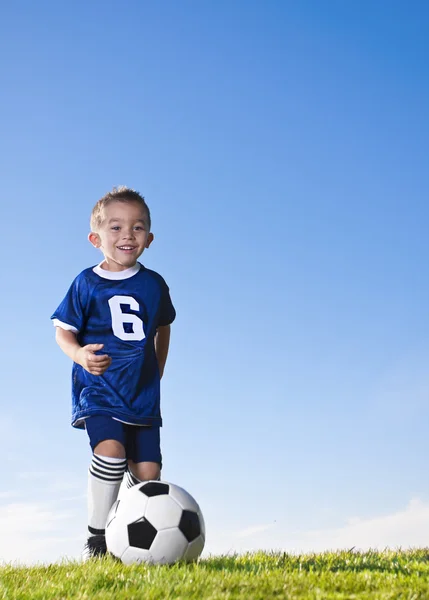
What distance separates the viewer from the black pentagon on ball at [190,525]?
17.8 ft

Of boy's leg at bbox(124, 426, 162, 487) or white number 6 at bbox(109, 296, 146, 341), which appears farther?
white number 6 at bbox(109, 296, 146, 341)

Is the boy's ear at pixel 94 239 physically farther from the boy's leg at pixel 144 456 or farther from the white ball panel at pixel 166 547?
the white ball panel at pixel 166 547

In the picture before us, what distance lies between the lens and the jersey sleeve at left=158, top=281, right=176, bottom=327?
23.3ft

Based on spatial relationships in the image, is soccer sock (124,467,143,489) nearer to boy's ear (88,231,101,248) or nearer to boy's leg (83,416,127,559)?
boy's leg (83,416,127,559)

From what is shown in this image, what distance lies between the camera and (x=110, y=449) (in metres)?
6.24

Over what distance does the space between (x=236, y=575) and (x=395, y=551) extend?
8.53ft

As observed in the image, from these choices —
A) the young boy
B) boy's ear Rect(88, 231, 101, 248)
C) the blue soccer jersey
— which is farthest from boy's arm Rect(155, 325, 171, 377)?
boy's ear Rect(88, 231, 101, 248)

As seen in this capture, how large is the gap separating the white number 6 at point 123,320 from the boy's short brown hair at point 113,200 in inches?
32.5

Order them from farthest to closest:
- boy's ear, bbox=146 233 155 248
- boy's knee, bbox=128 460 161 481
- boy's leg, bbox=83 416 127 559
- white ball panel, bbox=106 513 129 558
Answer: boy's ear, bbox=146 233 155 248
boy's knee, bbox=128 460 161 481
boy's leg, bbox=83 416 127 559
white ball panel, bbox=106 513 129 558

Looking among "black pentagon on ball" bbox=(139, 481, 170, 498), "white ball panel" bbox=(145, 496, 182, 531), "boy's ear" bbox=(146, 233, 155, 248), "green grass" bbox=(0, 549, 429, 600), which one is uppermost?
"boy's ear" bbox=(146, 233, 155, 248)

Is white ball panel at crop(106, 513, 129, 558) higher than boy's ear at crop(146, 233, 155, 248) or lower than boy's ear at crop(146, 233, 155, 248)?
lower

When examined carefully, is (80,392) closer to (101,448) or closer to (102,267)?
(101,448)

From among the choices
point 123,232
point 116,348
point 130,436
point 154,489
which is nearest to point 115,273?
point 123,232

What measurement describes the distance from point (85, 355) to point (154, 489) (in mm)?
1458
